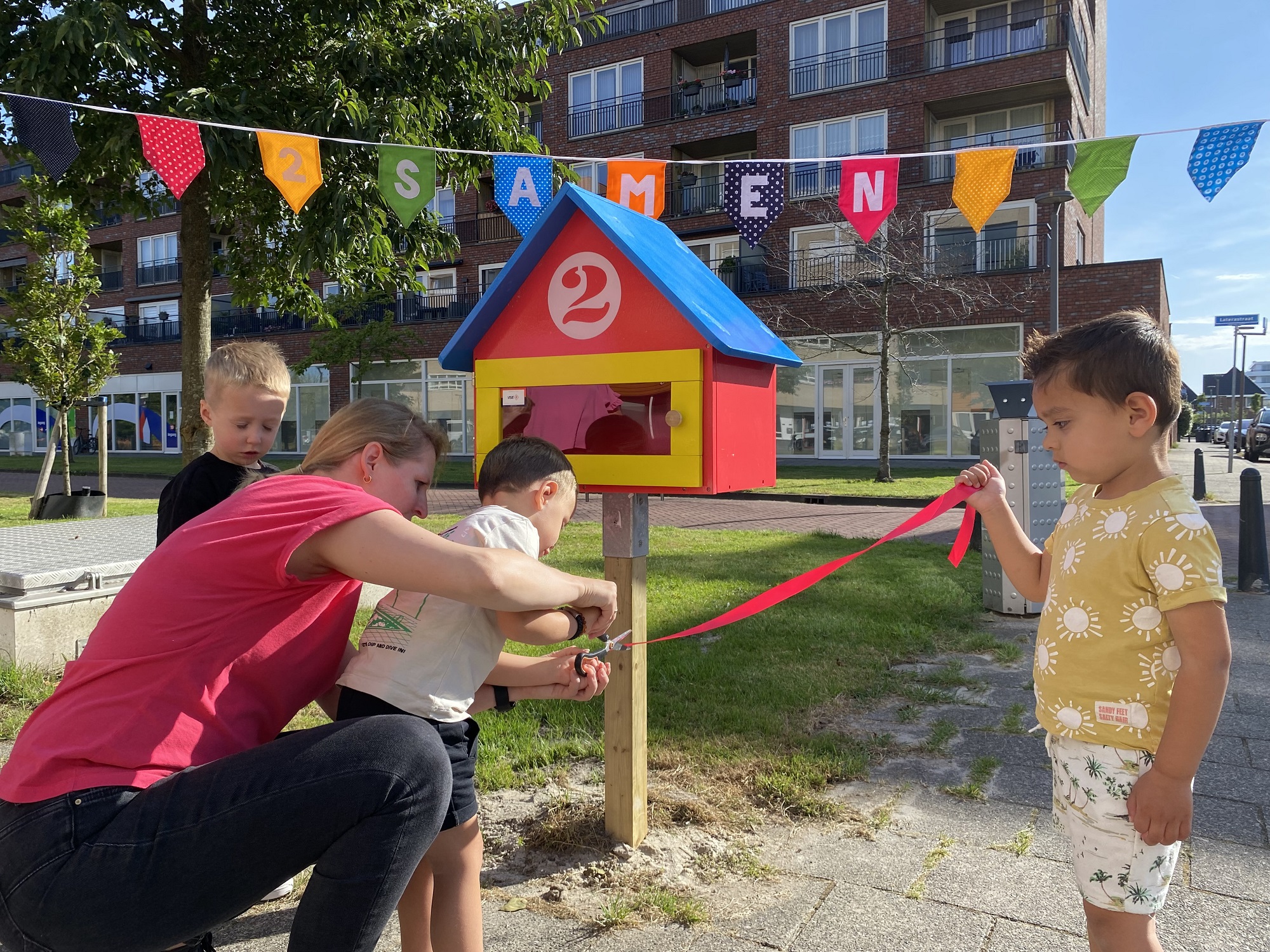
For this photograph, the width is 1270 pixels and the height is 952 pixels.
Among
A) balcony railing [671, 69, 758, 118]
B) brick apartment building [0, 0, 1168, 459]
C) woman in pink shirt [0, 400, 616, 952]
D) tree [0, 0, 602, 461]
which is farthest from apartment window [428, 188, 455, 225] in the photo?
woman in pink shirt [0, 400, 616, 952]

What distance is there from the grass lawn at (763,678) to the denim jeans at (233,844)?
164cm

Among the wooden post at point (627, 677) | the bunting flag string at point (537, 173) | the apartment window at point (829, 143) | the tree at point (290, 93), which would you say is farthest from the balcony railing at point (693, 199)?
the wooden post at point (627, 677)

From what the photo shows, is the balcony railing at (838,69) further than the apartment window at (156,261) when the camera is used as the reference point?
No

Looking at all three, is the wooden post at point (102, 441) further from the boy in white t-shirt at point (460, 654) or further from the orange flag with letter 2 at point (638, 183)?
the boy in white t-shirt at point (460, 654)

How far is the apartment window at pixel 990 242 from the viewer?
19828 millimetres

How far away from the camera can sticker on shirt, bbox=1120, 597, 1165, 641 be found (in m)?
1.61

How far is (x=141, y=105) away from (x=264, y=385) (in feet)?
18.4

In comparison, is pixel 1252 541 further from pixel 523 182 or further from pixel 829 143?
pixel 829 143

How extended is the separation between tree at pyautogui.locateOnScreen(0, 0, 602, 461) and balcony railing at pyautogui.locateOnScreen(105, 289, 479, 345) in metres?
16.7

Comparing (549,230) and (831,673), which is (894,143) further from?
(549,230)

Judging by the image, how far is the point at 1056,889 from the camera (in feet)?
7.69

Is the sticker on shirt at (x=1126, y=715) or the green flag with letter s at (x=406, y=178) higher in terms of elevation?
the green flag with letter s at (x=406, y=178)

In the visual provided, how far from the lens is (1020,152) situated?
63.1 feet

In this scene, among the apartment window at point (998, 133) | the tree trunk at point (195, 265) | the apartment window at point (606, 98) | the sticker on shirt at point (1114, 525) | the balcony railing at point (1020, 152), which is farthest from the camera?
the apartment window at point (606, 98)
